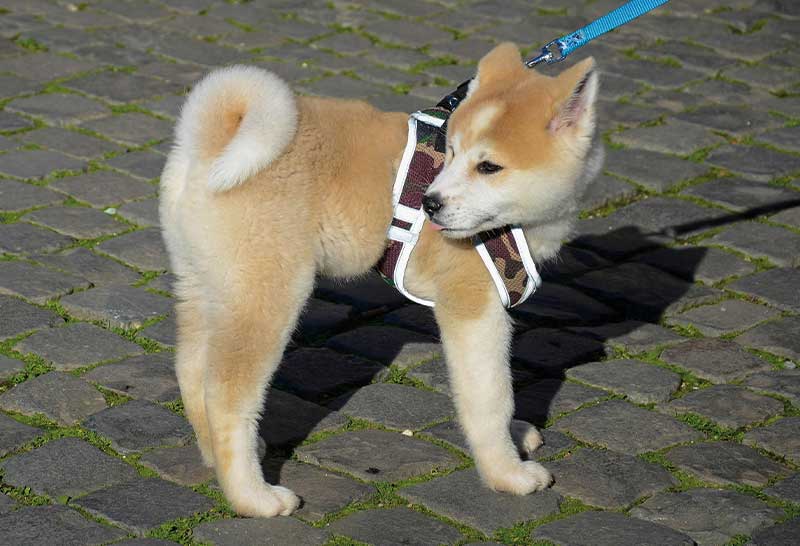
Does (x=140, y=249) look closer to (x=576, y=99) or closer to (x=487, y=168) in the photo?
(x=487, y=168)

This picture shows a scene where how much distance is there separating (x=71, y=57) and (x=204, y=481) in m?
5.01

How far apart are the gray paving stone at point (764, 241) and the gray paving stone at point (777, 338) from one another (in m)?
0.68

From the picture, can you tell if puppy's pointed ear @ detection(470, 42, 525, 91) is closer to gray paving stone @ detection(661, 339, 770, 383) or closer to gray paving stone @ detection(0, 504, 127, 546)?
gray paving stone @ detection(661, 339, 770, 383)

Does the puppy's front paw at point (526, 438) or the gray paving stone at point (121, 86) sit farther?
the gray paving stone at point (121, 86)

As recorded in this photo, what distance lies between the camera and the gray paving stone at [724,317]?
5695 millimetres

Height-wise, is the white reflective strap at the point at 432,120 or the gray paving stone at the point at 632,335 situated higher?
the white reflective strap at the point at 432,120

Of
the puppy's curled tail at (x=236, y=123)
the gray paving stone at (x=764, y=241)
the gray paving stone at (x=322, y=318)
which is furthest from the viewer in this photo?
the gray paving stone at (x=764, y=241)

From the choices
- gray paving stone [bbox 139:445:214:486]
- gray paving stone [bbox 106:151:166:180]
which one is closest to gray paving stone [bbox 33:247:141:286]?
gray paving stone [bbox 106:151:166:180]

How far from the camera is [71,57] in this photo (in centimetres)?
852

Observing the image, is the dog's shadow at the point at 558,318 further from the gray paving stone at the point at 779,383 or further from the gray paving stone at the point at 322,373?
the gray paving stone at the point at 779,383

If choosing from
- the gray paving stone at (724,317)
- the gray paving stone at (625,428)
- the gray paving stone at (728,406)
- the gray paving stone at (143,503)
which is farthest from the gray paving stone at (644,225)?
the gray paving stone at (143,503)

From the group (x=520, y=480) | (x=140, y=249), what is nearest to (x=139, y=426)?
(x=520, y=480)

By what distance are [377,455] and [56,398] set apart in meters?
1.32

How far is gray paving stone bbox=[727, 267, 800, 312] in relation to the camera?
5918 millimetres
